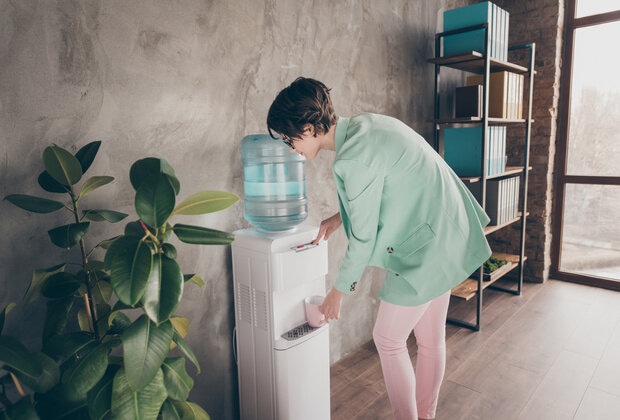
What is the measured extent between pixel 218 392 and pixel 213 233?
3.33 ft

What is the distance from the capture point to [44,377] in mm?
1029

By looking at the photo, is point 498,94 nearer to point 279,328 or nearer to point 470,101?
point 470,101

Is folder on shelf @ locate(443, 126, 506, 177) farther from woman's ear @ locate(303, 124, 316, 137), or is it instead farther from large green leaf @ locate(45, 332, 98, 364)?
large green leaf @ locate(45, 332, 98, 364)

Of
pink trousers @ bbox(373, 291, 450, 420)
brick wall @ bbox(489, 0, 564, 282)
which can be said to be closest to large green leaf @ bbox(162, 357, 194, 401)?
pink trousers @ bbox(373, 291, 450, 420)

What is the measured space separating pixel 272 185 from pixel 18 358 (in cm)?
123

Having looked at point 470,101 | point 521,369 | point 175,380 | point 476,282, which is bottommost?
point 521,369

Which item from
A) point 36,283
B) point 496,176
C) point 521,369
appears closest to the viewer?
point 36,283

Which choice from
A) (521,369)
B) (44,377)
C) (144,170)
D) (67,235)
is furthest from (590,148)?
(44,377)

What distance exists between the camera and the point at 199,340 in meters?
1.81

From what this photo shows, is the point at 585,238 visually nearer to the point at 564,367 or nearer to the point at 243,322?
the point at 564,367

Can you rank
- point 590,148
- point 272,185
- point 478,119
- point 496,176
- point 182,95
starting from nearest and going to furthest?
point 182,95 → point 272,185 → point 478,119 → point 496,176 → point 590,148

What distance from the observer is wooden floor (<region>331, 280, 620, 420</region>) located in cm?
202

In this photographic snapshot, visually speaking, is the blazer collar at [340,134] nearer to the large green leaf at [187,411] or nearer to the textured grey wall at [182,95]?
the textured grey wall at [182,95]

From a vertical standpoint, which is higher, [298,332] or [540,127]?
[540,127]
